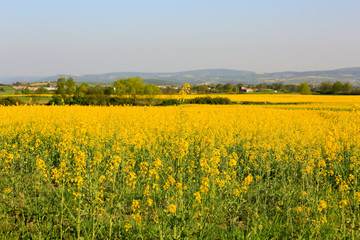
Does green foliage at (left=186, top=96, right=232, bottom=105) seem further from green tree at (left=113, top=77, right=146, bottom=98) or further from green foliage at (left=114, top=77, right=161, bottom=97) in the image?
green tree at (left=113, top=77, right=146, bottom=98)

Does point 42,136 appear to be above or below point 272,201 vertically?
above

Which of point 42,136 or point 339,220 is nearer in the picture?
point 339,220

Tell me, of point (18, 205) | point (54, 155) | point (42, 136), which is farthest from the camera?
point (42, 136)

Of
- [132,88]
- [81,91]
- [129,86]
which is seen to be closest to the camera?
[81,91]

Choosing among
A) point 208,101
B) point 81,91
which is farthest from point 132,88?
point 208,101

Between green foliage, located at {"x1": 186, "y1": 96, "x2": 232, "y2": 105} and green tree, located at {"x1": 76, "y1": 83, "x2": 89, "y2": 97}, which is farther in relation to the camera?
green tree, located at {"x1": 76, "y1": 83, "x2": 89, "y2": 97}

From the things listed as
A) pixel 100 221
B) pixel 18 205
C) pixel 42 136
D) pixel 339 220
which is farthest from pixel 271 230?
pixel 42 136

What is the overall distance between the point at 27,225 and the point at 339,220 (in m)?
4.97

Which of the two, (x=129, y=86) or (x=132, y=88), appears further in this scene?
(x=129, y=86)

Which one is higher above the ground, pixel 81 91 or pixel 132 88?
pixel 132 88

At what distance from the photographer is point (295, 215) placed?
4.62 meters

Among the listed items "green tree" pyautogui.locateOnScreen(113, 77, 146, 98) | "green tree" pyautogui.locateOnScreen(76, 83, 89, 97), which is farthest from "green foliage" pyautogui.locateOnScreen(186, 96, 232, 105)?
"green tree" pyautogui.locateOnScreen(113, 77, 146, 98)

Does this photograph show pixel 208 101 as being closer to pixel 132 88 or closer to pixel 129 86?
pixel 132 88

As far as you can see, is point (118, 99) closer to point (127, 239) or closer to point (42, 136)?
point (42, 136)
